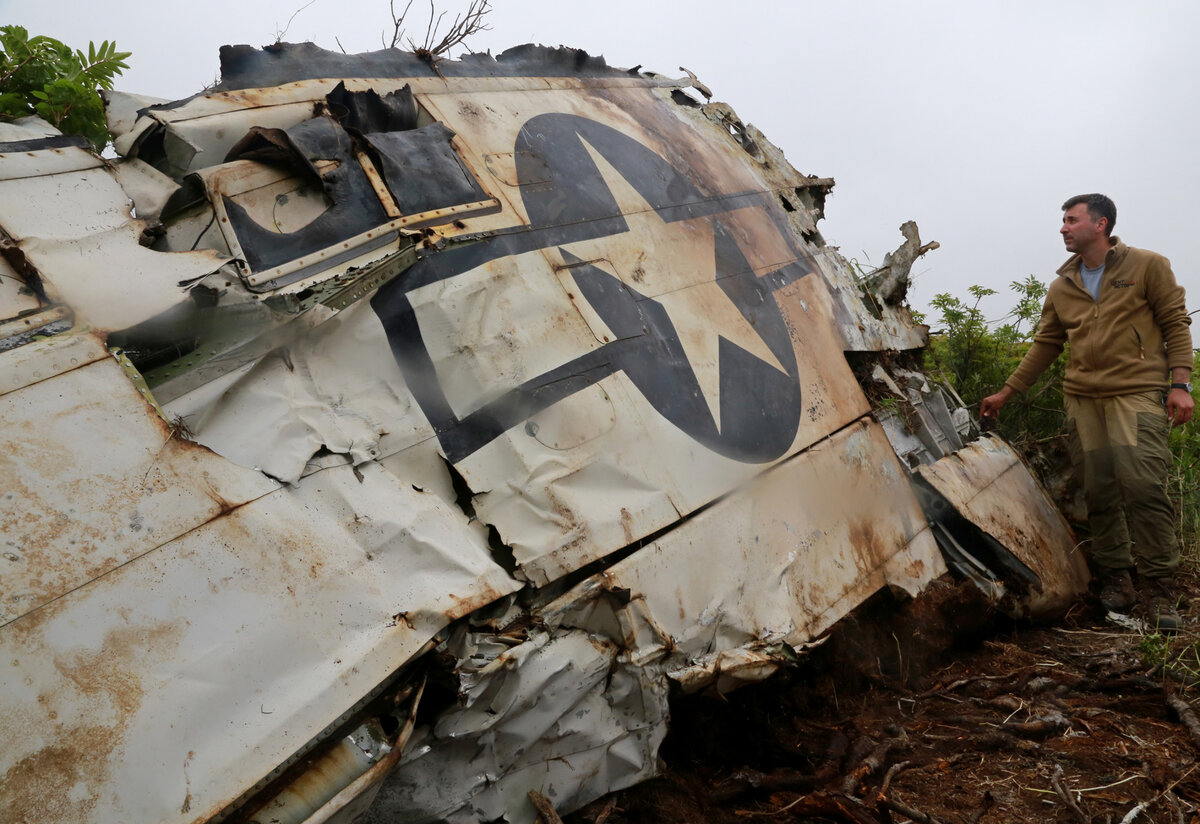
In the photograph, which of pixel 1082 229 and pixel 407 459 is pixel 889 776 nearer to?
pixel 407 459

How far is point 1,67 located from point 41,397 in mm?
1713

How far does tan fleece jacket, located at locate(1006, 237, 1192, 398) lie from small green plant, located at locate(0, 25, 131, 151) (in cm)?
431

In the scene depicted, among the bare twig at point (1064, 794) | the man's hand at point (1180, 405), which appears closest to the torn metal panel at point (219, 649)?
the bare twig at point (1064, 794)

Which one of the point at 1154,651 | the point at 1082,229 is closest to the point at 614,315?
the point at 1154,651

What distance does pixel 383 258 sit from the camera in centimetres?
273

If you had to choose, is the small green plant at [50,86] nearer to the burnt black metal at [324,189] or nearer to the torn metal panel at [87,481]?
the burnt black metal at [324,189]

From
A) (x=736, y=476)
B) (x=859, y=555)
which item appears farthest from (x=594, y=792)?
(x=859, y=555)

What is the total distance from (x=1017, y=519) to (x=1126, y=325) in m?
1.10

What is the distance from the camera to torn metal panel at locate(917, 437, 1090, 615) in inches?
157

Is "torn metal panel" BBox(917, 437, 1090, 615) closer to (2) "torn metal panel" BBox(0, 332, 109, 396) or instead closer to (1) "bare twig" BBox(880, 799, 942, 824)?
(1) "bare twig" BBox(880, 799, 942, 824)

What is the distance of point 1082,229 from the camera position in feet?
14.5

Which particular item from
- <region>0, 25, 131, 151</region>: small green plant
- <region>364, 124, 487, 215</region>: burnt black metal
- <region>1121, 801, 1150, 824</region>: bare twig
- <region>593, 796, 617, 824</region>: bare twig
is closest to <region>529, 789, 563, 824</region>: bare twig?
<region>593, 796, 617, 824</region>: bare twig

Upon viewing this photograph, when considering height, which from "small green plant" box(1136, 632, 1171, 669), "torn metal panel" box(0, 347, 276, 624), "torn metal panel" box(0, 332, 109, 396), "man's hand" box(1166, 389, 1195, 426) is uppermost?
"torn metal panel" box(0, 332, 109, 396)

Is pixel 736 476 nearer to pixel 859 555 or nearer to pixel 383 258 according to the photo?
pixel 859 555
